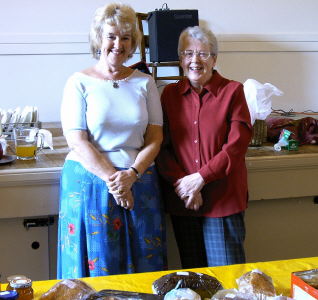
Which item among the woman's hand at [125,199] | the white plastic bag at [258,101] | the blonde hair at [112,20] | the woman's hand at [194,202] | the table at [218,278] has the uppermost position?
the blonde hair at [112,20]

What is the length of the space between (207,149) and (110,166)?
34 cm

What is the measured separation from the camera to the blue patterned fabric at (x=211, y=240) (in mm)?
1764

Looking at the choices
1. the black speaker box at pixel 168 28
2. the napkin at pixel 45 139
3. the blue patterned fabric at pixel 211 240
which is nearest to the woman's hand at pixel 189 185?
the blue patterned fabric at pixel 211 240

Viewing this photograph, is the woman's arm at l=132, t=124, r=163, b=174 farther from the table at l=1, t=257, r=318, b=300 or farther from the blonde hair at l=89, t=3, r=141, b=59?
the table at l=1, t=257, r=318, b=300

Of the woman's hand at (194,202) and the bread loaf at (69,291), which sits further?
the woman's hand at (194,202)

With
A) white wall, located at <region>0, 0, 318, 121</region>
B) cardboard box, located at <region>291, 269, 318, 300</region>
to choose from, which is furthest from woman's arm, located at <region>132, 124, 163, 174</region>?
white wall, located at <region>0, 0, 318, 121</region>

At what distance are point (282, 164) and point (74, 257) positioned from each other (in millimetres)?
1005

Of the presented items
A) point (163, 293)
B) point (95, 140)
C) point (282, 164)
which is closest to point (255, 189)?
point (282, 164)

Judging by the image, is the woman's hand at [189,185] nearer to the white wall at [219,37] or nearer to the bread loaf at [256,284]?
the bread loaf at [256,284]

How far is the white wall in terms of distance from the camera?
3.09 meters

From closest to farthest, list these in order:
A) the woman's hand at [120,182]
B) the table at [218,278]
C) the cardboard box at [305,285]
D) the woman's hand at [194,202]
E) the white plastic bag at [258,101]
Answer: the cardboard box at [305,285]
the table at [218,278]
the woman's hand at [120,182]
the woman's hand at [194,202]
the white plastic bag at [258,101]

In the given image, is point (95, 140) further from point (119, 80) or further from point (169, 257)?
point (169, 257)

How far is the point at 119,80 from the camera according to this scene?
171 centimetres

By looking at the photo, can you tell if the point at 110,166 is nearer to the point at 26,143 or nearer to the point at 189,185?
the point at 189,185
